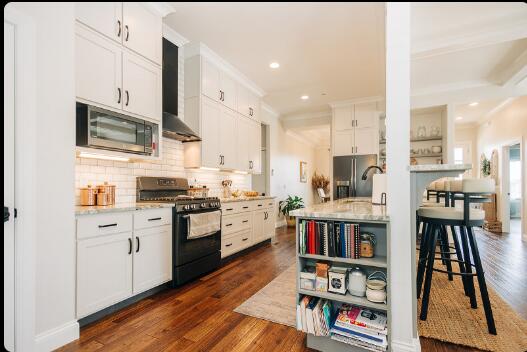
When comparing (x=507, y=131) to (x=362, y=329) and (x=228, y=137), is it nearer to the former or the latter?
(x=228, y=137)

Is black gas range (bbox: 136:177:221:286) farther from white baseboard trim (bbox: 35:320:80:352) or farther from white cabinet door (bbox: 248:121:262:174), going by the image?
white cabinet door (bbox: 248:121:262:174)

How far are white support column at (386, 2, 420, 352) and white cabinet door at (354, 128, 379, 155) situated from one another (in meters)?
4.12

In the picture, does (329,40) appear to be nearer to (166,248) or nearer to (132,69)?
(132,69)

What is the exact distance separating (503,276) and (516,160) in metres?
7.23

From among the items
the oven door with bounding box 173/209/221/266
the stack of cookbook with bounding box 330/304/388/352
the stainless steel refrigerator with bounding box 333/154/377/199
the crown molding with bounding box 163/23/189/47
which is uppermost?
the crown molding with bounding box 163/23/189/47

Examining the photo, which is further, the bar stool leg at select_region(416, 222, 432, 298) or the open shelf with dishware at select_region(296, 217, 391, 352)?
the bar stool leg at select_region(416, 222, 432, 298)

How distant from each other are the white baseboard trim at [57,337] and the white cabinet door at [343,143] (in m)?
5.08

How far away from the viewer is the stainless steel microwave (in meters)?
2.23

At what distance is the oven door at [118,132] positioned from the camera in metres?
2.27

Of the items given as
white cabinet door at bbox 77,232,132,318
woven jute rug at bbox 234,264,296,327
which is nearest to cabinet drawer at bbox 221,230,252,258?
woven jute rug at bbox 234,264,296,327

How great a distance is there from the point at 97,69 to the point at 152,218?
135 cm

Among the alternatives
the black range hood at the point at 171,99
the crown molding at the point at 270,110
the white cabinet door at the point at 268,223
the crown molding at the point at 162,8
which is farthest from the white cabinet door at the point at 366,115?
the crown molding at the point at 162,8

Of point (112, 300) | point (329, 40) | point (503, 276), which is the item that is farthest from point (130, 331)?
point (503, 276)

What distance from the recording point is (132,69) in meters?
2.61
